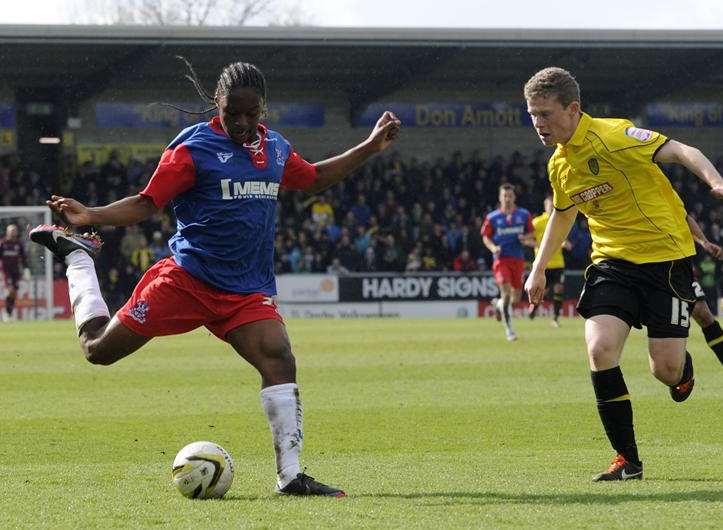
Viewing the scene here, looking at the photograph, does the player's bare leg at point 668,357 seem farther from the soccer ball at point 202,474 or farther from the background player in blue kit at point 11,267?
the background player in blue kit at point 11,267

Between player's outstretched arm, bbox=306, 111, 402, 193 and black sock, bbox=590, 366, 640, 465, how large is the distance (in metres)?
1.63

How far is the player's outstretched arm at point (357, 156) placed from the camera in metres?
6.91

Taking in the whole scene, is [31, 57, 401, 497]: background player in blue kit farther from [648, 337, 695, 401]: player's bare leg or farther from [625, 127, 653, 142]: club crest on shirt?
[648, 337, 695, 401]: player's bare leg

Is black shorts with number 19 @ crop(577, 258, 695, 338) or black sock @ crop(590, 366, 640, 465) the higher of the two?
black shorts with number 19 @ crop(577, 258, 695, 338)

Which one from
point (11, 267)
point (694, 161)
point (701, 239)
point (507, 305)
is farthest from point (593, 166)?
point (11, 267)

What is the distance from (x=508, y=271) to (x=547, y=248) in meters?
14.3

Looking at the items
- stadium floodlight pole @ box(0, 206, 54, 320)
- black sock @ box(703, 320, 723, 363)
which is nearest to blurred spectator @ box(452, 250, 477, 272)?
stadium floodlight pole @ box(0, 206, 54, 320)

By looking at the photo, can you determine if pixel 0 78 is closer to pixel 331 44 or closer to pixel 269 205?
pixel 331 44

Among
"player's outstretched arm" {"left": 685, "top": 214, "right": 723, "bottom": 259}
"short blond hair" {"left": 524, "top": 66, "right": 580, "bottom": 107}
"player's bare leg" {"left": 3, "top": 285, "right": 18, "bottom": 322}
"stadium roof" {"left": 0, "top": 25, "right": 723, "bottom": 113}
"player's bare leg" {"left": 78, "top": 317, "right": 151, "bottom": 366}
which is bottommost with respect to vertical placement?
→ "player's bare leg" {"left": 3, "top": 285, "right": 18, "bottom": 322}

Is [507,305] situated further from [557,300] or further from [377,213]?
[377,213]

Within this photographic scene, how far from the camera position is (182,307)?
6.52m

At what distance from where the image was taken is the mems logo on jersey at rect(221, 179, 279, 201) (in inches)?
253

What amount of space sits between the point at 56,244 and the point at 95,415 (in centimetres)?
381

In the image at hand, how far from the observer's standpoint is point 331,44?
34.2 meters
